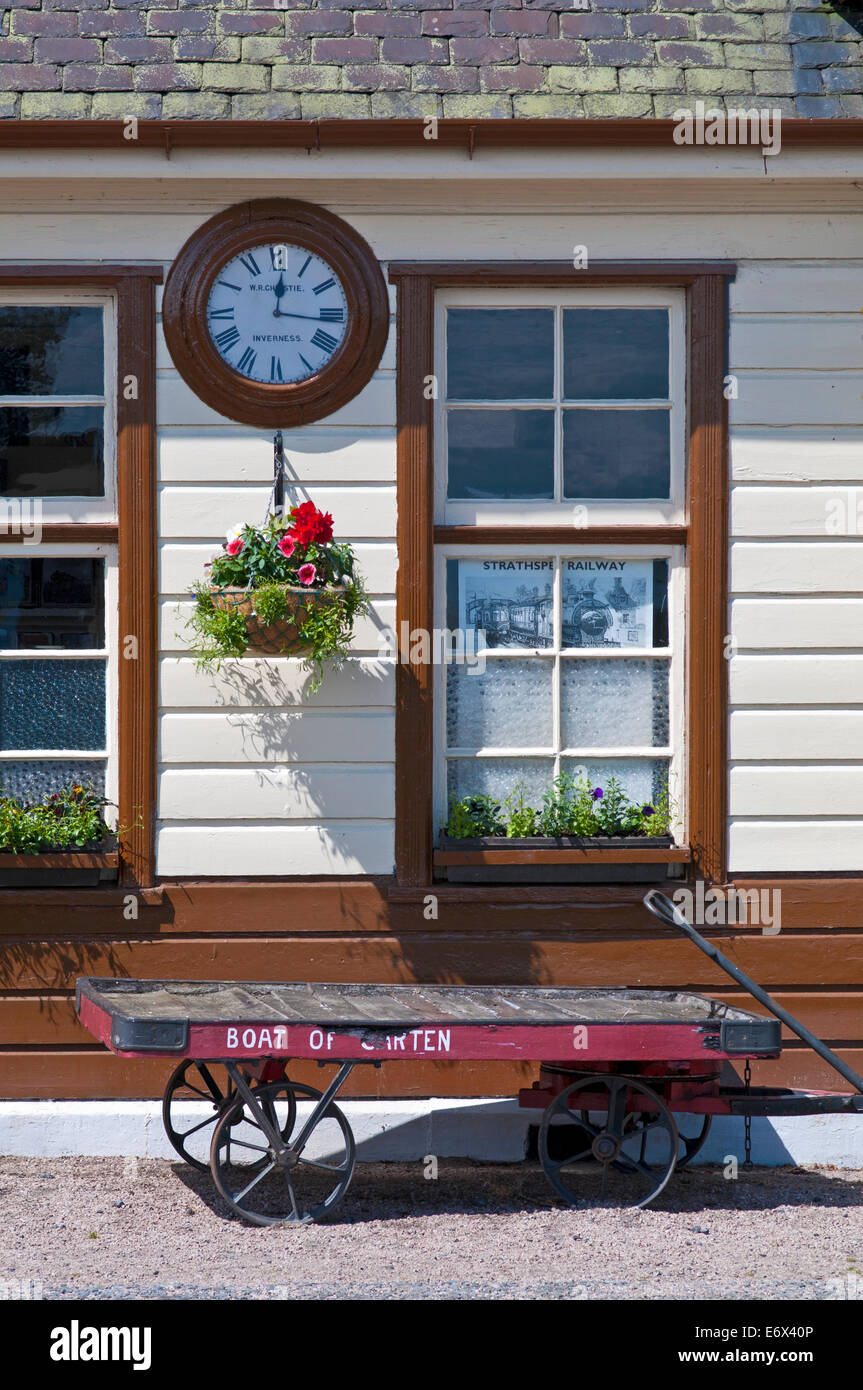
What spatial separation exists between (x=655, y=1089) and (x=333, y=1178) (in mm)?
1439

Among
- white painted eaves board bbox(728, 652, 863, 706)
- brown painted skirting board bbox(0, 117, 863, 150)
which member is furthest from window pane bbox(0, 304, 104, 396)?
white painted eaves board bbox(728, 652, 863, 706)

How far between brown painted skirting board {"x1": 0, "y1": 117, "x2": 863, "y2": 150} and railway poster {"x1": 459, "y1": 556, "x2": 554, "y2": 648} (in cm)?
187

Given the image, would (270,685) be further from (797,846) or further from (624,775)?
(797,846)

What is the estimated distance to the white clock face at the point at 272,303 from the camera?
6.01 m

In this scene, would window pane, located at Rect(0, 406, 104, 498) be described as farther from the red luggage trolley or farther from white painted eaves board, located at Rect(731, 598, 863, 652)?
white painted eaves board, located at Rect(731, 598, 863, 652)

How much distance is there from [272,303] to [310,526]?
124 cm

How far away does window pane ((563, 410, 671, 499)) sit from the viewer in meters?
6.17

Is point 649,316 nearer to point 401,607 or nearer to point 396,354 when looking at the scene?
point 396,354

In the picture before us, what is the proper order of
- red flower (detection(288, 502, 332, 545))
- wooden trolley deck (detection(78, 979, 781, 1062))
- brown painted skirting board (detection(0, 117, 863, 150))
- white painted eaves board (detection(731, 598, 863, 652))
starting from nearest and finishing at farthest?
wooden trolley deck (detection(78, 979, 781, 1062)) → red flower (detection(288, 502, 332, 545)) → brown painted skirting board (detection(0, 117, 863, 150)) → white painted eaves board (detection(731, 598, 863, 652))

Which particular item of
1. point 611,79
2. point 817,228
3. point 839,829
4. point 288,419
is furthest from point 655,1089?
point 611,79

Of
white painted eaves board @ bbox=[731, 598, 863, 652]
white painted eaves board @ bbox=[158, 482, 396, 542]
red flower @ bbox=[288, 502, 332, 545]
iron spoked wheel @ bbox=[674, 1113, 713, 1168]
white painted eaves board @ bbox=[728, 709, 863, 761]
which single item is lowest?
iron spoked wheel @ bbox=[674, 1113, 713, 1168]

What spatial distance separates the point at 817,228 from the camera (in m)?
6.10

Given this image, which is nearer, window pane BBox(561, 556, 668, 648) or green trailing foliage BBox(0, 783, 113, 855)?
green trailing foliage BBox(0, 783, 113, 855)

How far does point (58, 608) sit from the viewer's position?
6086 mm
